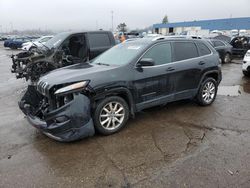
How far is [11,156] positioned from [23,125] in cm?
132

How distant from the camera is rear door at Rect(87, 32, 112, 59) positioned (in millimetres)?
8789

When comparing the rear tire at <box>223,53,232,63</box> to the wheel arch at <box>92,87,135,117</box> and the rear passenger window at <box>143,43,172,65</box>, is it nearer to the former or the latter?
the rear passenger window at <box>143,43,172,65</box>

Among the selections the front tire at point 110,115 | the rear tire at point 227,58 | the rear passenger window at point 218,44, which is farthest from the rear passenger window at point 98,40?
the rear tire at point 227,58

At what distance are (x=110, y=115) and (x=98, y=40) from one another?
522 cm

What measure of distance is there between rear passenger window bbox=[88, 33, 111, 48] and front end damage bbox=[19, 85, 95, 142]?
5.02 metres

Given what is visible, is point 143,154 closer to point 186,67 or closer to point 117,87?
point 117,87

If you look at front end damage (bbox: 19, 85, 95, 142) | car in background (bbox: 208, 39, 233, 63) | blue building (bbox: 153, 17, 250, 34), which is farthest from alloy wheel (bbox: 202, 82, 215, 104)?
blue building (bbox: 153, 17, 250, 34)

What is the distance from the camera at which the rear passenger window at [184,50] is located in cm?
548

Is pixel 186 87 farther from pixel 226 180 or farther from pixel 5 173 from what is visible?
pixel 5 173

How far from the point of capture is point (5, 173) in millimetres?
3379

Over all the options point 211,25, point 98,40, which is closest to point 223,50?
point 98,40

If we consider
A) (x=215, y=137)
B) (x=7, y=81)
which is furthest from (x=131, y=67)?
(x=7, y=81)

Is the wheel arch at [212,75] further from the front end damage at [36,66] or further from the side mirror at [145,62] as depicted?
the front end damage at [36,66]

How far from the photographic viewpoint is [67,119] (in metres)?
3.90
